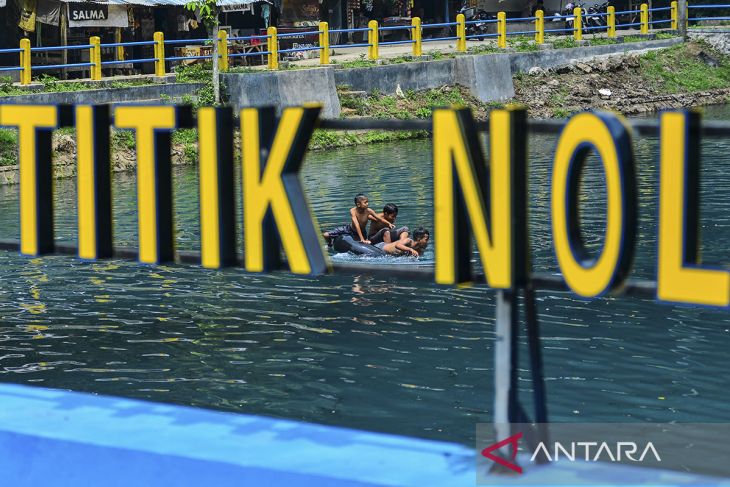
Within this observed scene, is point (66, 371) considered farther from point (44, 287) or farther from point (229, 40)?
point (229, 40)

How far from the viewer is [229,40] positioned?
34.7 meters

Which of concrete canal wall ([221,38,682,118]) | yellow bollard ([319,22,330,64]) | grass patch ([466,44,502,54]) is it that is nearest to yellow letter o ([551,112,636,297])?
concrete canal wall ([221,38,682,118])

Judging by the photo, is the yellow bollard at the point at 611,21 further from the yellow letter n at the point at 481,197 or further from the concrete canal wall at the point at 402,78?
the yellow letter n at the point at 481,197

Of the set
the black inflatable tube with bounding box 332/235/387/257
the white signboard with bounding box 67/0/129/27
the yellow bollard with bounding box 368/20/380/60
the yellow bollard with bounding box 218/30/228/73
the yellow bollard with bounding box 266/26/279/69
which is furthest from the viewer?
the yellow bollard with bounding box 368/20/380/60

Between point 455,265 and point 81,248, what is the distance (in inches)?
91.6

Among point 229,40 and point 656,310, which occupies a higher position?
point 229,40

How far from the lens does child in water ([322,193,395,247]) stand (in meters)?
18.2

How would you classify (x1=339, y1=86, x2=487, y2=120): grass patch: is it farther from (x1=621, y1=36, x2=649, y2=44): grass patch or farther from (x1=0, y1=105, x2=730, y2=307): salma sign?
(x1=0, y1=105, x2=730, y2=307): salma sign

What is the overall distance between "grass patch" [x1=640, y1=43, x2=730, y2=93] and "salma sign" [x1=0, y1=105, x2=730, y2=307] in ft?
122

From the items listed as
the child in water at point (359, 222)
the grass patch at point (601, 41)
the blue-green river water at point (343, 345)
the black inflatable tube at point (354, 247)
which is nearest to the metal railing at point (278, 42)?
the grass patch at point (601, 41)

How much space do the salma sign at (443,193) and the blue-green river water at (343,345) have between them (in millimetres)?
4320

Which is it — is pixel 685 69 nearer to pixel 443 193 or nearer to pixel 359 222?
pixel 359 222

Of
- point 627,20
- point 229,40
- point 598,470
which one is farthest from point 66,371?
point 627,20

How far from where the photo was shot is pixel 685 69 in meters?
43.5
